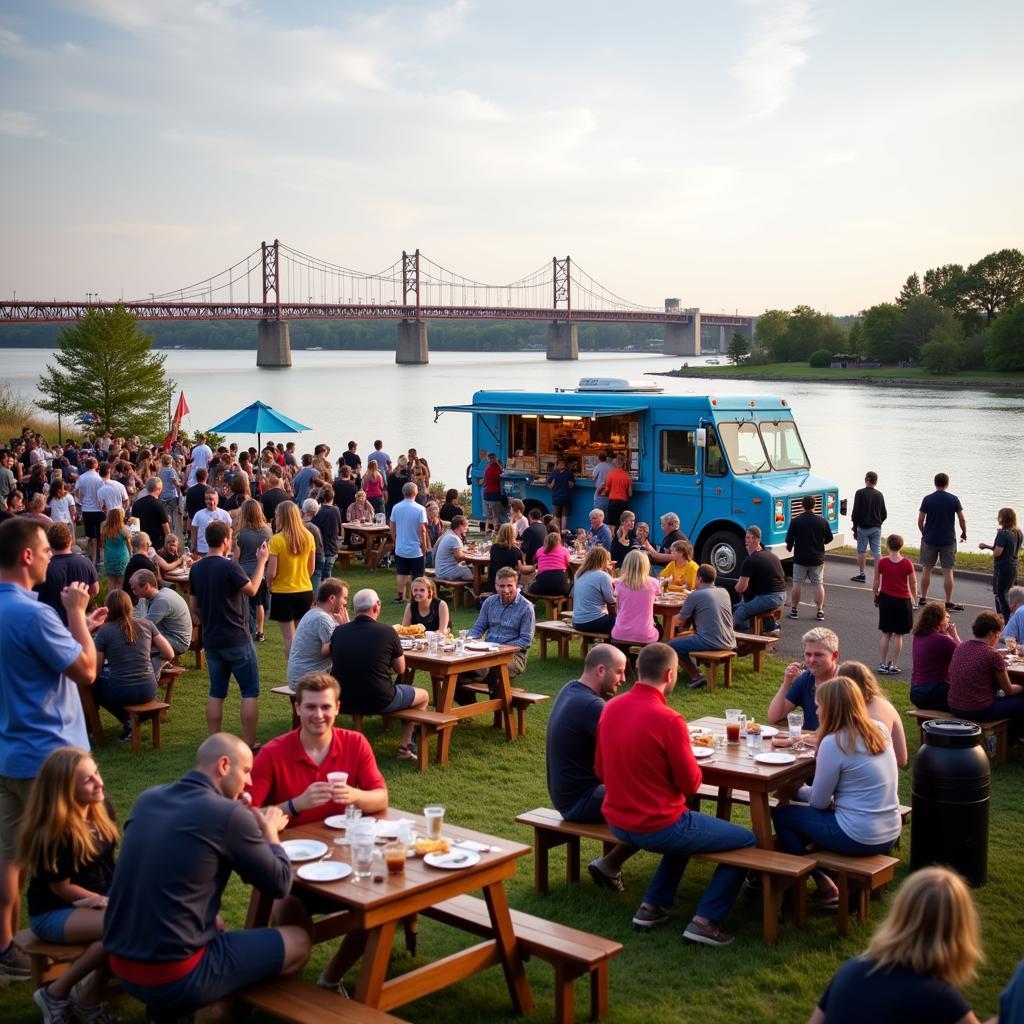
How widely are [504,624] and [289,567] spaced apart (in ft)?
6.64

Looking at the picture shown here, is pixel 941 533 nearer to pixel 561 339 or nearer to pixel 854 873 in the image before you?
pixel 854 873

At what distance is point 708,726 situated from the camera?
7.30m

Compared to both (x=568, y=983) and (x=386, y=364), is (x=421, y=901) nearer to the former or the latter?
(x=568, y=983)

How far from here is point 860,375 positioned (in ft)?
344

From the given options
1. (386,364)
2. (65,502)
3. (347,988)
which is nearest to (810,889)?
(347,988)

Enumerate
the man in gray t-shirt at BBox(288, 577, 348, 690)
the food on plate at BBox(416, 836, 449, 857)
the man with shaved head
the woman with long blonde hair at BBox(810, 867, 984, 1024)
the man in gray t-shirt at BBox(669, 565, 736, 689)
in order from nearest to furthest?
1. the woman with long blonde hair at BBox(810, 867, 984, 1024)
2. the man with shaved head
3. the food on plate at BBox(416, 836, 449, 857)
4. the man in gray t-shirt at BBox(288, 577, 348, 690)
5. the man in gray t-shirt at BBox(669, 565, 736, 689)

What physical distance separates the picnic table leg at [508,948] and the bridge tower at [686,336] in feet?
329

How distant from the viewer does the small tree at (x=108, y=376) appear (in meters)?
38.3

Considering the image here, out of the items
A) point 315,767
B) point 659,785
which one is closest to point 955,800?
point 659,785

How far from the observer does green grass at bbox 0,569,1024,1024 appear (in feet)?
16.9

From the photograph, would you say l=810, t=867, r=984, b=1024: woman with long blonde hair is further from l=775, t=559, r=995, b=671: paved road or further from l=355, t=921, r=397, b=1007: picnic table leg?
l=775, t=559, r=995, b=671: paved road

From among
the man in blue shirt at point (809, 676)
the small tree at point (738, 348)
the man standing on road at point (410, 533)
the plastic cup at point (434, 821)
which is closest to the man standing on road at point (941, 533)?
the man standing on road at point (410, 533)

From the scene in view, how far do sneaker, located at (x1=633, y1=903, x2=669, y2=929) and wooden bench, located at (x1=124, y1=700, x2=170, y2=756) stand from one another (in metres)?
4.47

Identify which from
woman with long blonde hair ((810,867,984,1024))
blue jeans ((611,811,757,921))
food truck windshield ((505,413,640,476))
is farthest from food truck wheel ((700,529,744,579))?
woman with long blonde hair ((810,867,984,1024))
